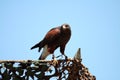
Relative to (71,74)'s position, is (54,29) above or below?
above

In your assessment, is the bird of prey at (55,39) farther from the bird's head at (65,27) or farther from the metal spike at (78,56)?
the metal spike at (78,56)

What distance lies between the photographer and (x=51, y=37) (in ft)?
28.5

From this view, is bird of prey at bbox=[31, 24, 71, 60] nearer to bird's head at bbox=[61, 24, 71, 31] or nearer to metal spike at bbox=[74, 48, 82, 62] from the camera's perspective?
bird's head at bbox=[61, 24, 71, 31]

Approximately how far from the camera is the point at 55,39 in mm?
8766

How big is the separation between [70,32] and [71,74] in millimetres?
3045

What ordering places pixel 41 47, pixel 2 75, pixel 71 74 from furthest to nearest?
pixel 41 47, pixel 71 74, pixel 2 75

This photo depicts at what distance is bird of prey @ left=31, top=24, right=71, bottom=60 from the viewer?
341 inches

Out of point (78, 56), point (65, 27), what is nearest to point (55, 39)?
point (65, 27)

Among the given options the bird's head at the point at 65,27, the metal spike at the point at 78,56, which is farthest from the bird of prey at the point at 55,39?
the metal spike at the point at 78,56

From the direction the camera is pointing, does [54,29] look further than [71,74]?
Yes

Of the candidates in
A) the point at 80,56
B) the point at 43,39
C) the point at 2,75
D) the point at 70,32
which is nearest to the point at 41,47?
the point at 43,39

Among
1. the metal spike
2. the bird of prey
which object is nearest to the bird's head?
the bird of prey

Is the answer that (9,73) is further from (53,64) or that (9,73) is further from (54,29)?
(54,29)

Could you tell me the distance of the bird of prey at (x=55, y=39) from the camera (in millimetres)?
8672
